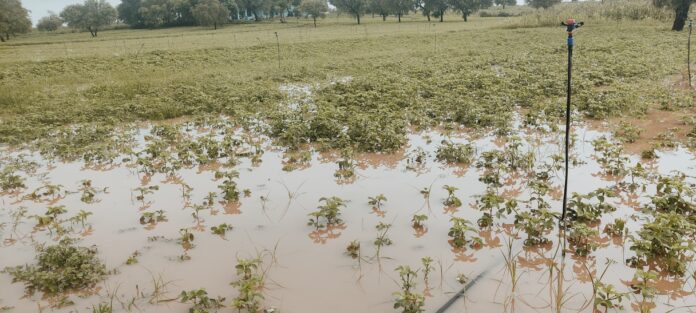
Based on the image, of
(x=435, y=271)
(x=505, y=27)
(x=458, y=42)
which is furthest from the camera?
(x=505, y=27)

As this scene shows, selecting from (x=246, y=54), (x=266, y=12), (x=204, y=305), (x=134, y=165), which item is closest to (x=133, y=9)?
(x=266, y=12)

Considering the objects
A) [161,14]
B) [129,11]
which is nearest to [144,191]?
[161,14]

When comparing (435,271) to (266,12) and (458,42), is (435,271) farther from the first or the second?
(266,12)

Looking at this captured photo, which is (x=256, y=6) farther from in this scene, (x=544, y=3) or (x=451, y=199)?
(x=451, y=199)

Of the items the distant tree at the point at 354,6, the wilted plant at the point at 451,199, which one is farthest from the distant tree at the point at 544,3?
the wilted plant at the point at 451,199

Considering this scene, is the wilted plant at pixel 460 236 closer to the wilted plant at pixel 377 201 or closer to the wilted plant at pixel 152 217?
the wilted plant at pixel 377 201
